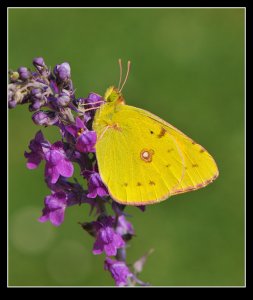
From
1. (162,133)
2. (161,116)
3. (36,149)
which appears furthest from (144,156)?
(161,116)

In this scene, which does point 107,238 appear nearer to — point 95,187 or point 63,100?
point 95,187

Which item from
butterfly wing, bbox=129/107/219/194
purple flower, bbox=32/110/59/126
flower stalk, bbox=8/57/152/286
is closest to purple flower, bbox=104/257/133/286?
flower stalk, bbox=8/57/152/286

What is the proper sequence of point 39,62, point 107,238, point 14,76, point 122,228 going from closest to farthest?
1. point 14,76
2. point 39,62
3. point 107,238
4. point 122,228

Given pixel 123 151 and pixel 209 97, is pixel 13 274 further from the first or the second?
pixel 209 97

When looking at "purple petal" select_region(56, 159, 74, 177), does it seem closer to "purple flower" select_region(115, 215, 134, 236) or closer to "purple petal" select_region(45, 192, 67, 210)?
"purple petal" select_region(45, 192, 67, 210)

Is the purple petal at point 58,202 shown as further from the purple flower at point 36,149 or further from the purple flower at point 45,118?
the purple flower at point 45,118

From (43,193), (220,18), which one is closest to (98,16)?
(220,18)
